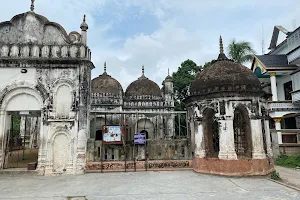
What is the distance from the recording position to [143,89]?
21953 mm

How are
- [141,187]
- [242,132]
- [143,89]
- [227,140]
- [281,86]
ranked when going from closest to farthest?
[141,187] < [227,140] < [242,132] < [281,86] < [143,89]

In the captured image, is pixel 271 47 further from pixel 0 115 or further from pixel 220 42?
pixel 0 115

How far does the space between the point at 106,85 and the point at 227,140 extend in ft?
48.0

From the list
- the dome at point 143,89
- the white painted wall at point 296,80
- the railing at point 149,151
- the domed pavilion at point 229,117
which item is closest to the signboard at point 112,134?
the railing at point 149,151

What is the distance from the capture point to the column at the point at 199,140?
984cm

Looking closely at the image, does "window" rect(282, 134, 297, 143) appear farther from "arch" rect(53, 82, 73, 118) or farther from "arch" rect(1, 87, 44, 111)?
"arch" rect(1, 87, 44, 111)

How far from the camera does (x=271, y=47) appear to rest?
2522 cm

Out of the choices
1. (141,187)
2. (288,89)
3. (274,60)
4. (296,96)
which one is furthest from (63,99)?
(288,89)

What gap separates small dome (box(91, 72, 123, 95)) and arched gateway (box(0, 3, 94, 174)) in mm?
10192

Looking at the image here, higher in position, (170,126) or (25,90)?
(25,90)

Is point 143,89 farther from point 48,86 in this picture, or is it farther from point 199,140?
point 199,140

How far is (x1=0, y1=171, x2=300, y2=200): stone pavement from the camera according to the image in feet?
20.6

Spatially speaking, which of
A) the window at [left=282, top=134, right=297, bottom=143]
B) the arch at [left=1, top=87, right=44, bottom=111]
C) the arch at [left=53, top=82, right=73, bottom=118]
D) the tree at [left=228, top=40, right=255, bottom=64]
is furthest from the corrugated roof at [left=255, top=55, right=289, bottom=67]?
the arch at [left=1, top=87, right=44, bottom=111]

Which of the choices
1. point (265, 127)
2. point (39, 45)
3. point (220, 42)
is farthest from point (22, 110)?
point (265, 127)
